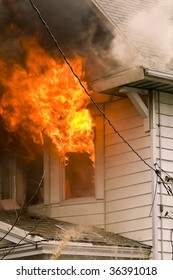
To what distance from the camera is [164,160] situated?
14086 millimetres

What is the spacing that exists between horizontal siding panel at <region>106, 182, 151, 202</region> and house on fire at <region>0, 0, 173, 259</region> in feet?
0.06

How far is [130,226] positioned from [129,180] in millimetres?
811

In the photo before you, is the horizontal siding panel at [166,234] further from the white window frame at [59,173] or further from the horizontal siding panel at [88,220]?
the white window frame at [59,173]

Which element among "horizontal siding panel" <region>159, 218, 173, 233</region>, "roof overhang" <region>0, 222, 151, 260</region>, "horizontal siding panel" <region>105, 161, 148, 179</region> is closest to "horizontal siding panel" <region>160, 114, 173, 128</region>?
"horizontal siding panel" <region>105, 161, 148, 179</region>

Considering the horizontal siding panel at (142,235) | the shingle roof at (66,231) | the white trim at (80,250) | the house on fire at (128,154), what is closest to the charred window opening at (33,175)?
the house on fire at (128,154)

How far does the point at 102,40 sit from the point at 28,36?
1.58 m

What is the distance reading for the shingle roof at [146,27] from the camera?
14.2 metres

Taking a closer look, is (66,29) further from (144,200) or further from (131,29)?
(144,200)

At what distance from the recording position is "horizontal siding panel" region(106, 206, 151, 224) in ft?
45.7

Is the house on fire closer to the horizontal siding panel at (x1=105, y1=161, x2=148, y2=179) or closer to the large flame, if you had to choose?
the horizontal siding panel at (x1=105, y1=161, x2=148, y2=179)

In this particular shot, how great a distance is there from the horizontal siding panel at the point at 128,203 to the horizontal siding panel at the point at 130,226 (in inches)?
10.6

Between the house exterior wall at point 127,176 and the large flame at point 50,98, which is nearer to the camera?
the house exterior wall at point 127,176

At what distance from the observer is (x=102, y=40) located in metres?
14.3
